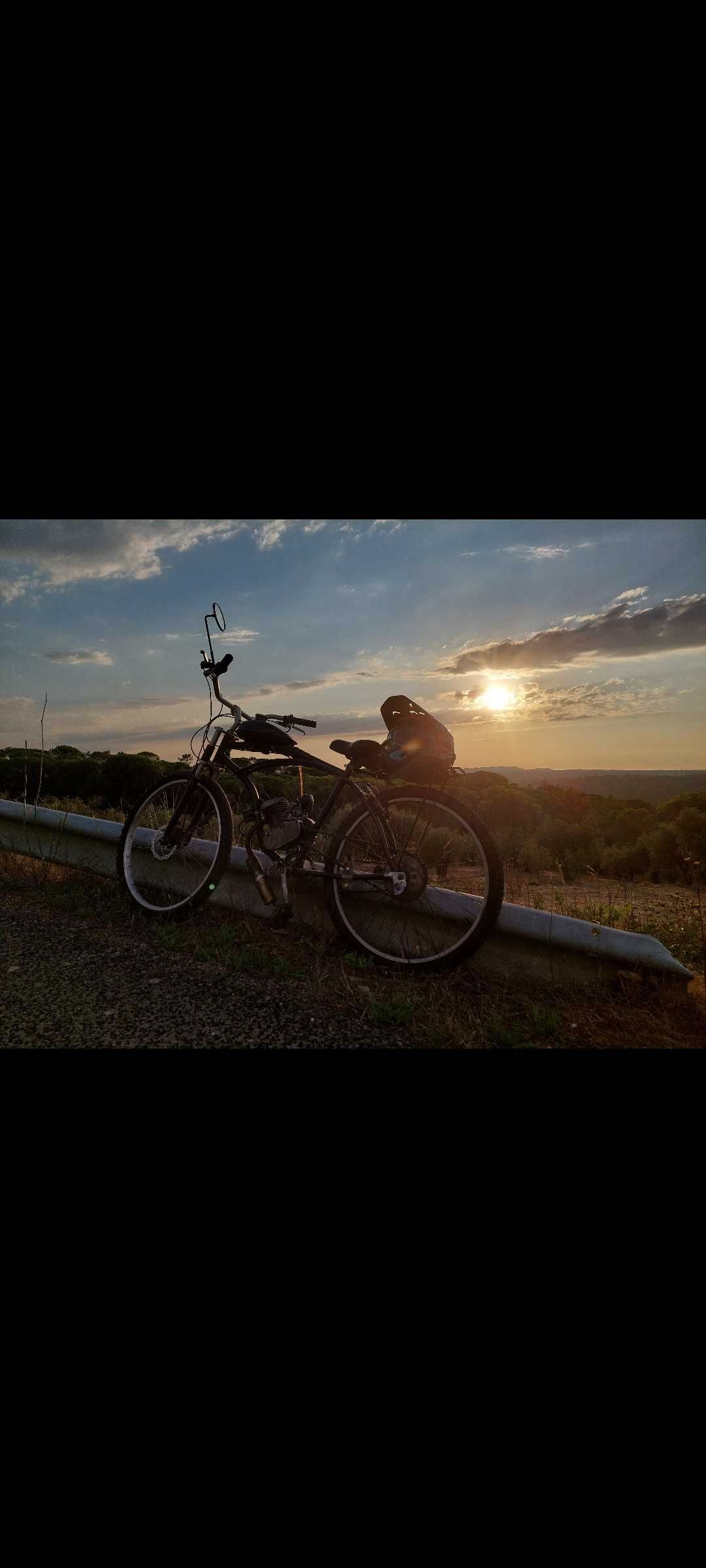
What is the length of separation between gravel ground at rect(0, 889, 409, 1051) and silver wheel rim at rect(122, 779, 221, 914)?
34cm

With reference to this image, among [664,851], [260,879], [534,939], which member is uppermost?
[664,851]

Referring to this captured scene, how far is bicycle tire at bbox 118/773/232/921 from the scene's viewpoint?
2.82 metres

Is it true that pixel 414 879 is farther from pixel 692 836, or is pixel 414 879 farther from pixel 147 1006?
pixel 692 836

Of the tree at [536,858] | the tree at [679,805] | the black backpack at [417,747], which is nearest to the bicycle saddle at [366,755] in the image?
the black backpack at [417,747]

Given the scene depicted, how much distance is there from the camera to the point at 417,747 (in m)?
2.69

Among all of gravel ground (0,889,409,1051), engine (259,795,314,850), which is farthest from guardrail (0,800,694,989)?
gravel ground (0,889,409,1051)

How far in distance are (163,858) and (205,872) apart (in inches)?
7.9

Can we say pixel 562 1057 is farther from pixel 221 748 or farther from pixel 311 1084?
pixel 221 748

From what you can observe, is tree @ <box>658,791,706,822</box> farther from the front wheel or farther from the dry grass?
the front wheel

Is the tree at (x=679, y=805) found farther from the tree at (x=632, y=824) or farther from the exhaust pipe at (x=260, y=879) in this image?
the exhaust pipe at (x=260, y=879)

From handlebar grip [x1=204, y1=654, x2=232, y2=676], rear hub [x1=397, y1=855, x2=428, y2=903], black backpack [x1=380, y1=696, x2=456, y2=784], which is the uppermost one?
handlebar grip [x1=204, y1=654, x2=232, y2=676]

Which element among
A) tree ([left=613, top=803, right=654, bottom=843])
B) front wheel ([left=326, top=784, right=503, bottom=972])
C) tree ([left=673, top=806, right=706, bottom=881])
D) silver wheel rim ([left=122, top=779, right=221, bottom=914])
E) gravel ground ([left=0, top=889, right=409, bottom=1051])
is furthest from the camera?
tree ([left=613, top=803, right=654, bottom=843])

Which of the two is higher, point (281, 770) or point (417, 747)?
point (417, 747)

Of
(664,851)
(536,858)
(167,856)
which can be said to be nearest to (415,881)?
(167,856)
